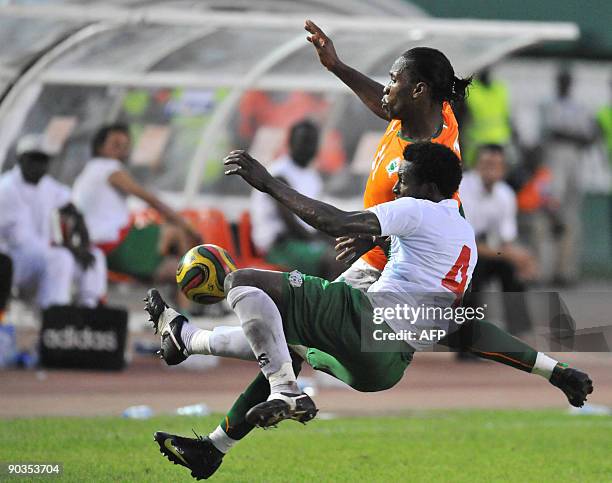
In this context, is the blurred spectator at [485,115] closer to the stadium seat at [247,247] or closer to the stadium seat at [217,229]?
the stadium seat at [247,247]

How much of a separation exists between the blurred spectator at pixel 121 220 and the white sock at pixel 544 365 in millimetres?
8504

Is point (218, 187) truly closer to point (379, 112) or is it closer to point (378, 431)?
point (378, 431)

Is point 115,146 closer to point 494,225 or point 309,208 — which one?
point 494,225

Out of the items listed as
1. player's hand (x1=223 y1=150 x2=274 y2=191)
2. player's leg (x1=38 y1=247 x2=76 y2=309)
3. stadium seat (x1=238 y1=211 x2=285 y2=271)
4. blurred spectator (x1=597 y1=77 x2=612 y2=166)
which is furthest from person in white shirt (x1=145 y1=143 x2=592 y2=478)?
blurred spectator (x1=597 y1=77 x2=612 y2=166)

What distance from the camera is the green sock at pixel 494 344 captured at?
7406 millimetres

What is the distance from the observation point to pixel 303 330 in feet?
23.6

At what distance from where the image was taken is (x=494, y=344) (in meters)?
7.41

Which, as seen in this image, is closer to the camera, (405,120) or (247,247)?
(405,120)

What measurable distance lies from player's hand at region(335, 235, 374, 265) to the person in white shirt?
180 millimetres

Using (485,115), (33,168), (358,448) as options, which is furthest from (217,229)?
(485,115)

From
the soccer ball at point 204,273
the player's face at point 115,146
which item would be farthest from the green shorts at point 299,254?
the soccer ball at point 204,273

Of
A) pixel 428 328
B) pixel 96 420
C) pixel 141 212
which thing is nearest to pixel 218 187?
pixel 141 212

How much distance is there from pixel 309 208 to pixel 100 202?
29.5 ft

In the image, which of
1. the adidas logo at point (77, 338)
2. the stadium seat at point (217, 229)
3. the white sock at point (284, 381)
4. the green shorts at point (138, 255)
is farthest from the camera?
the stadium seat at point (217, 229)
